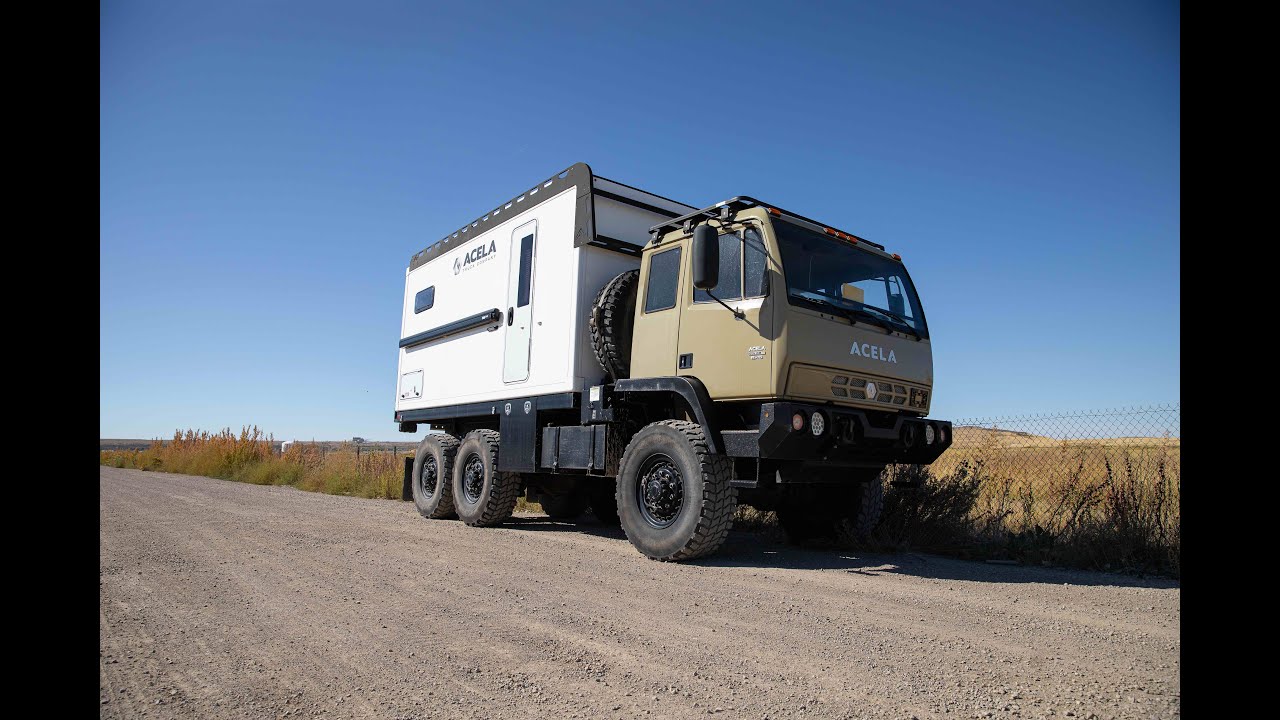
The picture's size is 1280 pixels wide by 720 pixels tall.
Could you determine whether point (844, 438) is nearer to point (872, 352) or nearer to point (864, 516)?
point (872, 352)

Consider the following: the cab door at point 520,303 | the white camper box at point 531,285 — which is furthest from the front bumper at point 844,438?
the cab door at point 520,303

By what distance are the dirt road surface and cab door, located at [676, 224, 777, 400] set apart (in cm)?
160

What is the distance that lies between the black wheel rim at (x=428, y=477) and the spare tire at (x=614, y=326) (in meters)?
4.38

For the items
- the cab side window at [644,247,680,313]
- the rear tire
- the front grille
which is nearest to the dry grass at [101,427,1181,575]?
the front grille

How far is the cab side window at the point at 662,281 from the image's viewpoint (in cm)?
690

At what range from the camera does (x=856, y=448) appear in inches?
248

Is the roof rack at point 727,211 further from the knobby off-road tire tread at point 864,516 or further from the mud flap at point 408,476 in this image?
the mud flap at point 408,476

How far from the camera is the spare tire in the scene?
293 inches

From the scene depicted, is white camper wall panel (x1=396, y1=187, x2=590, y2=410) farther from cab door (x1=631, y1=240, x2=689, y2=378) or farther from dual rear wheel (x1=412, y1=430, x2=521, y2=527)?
cab door (x1=631, y1=240, x2=689, y2=378)

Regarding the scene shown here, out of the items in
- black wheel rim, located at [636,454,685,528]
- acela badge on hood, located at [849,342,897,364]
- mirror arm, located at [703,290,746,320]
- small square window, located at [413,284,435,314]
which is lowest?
black wheel rim, located at [636,454,685,528]
